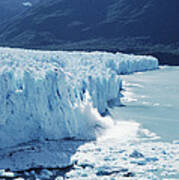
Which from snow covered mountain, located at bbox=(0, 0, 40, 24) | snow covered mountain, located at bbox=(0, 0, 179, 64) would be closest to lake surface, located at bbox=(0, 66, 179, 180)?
snow covered mountain, located at bbox=(0, 0, 179, 64)

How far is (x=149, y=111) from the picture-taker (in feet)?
21.7

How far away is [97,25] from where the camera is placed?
38438 millimetres

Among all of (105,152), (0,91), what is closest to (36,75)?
(0,91)

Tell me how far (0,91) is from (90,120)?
1.78 m

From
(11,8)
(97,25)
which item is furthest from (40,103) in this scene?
(11,8)

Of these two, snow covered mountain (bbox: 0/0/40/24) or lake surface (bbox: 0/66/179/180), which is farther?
snow covered mountain (bbox: 0/0/40/24)

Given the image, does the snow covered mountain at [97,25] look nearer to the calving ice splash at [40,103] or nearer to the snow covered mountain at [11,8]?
the snow covered mountain at [11,8]

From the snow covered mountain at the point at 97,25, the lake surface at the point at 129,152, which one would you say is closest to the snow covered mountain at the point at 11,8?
the snow covered mountain at the point at 97,25

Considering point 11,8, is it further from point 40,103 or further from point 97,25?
point 40,103

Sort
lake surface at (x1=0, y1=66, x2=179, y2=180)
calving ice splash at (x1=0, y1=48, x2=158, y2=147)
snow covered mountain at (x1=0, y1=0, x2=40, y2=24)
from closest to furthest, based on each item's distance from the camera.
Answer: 1. lake surface at (x1=0, y1=66, x2=179, y2=180)
2. calving ice splash at (x1=0, y1=48, x2=158, y2=147)
3. snow covered mountain at (x1=0, y1=0, x2=40, y2=24)

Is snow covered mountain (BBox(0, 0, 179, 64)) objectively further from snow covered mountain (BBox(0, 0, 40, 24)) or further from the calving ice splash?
the calving ice splash

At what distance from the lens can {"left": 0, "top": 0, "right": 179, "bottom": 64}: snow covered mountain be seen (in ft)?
109

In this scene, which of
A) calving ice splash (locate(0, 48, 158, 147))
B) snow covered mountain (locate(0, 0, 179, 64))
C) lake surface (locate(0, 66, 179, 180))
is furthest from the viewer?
snow covered mountain (locate(0, 0, 179, 64))

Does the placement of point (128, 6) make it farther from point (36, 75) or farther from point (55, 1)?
point (36, 75)
